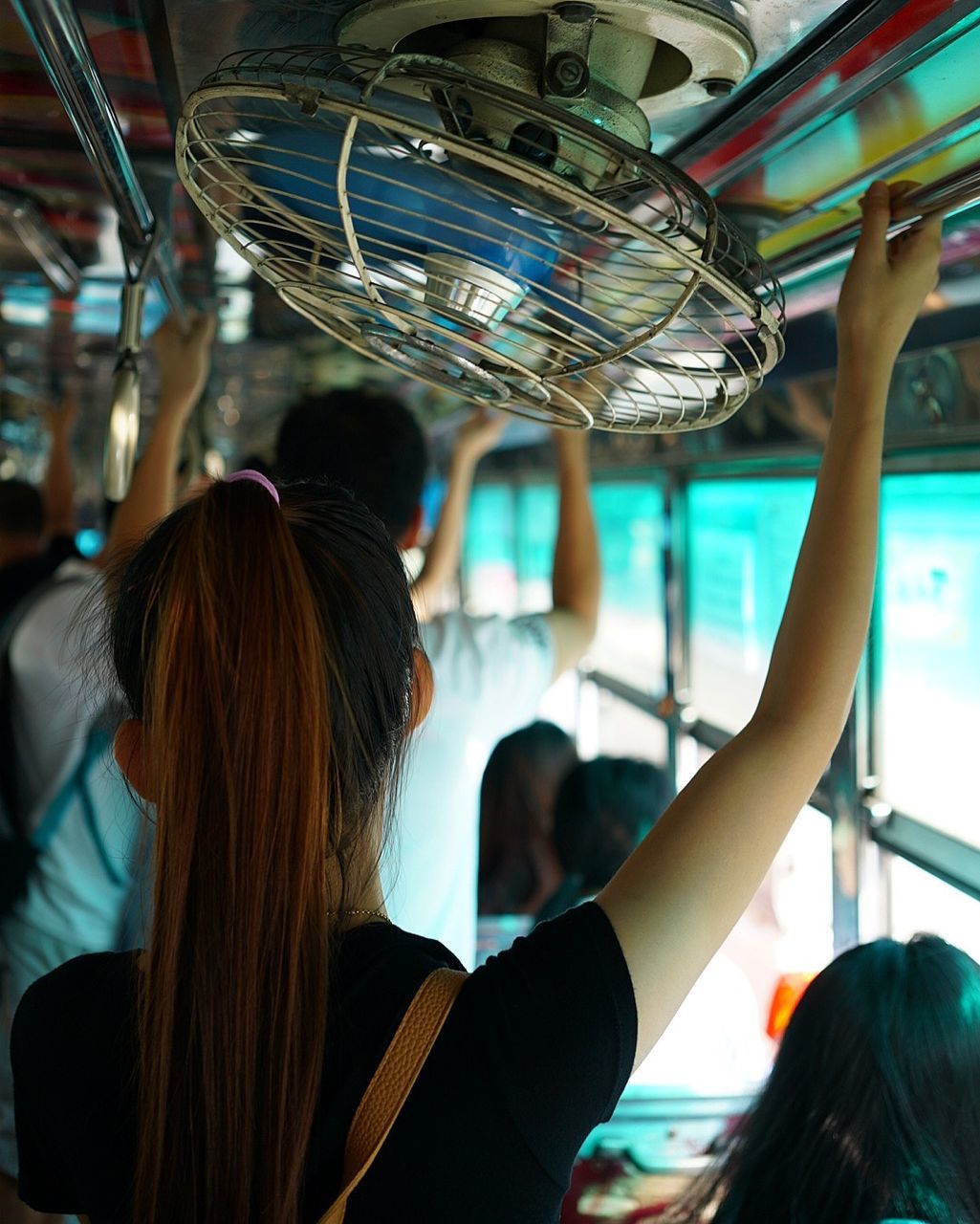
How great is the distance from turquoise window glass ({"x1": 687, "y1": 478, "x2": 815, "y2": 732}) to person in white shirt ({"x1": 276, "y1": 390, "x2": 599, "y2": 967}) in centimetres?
112

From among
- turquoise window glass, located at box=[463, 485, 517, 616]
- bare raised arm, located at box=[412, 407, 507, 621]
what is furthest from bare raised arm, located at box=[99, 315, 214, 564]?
turquoise window glass, located at box=[463, 485, 517, 616]

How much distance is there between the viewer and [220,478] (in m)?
0.96

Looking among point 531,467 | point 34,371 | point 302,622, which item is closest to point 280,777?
point 302,622

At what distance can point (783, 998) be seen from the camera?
114 inches

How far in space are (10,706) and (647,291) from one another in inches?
49.9

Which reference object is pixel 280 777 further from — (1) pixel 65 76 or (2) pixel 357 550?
(1) pixel 65 76

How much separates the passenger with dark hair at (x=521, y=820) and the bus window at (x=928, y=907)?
1121mm

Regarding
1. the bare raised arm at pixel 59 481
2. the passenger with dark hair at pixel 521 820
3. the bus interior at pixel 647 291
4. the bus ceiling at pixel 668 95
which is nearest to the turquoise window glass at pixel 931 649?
the bus interior at pixel 647 291

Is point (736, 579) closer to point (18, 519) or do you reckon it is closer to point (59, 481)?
point (18, 519)

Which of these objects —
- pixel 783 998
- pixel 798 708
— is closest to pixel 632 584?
pixel 783 998

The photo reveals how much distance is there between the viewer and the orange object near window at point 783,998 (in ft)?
9.43

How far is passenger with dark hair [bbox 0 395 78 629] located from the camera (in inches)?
104

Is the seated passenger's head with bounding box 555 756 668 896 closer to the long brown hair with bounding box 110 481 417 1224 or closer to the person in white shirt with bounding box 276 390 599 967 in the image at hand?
the person in white shirt with bounding box 276 390 599 967

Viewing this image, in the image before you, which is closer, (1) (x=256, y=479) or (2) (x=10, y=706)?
(1) (x=256, y=479)
